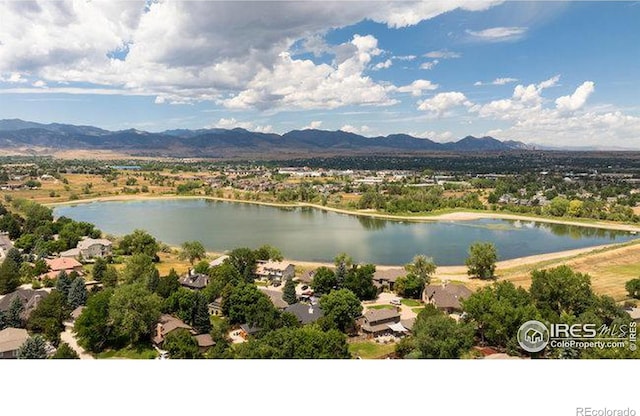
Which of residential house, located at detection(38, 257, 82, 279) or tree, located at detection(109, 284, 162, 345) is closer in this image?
tree, located at detection(109, 284, 162, 345)

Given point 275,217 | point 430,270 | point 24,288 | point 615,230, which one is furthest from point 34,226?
point 615,230

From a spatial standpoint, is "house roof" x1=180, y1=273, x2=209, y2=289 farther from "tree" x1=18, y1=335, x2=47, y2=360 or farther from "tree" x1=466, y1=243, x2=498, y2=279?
"tree" x1=466, y1=243, x2=498, y2=279

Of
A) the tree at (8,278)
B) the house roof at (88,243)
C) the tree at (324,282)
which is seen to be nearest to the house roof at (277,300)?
the tree at (324,282)

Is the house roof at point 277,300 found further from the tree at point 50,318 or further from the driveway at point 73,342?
the tree at point 50,318

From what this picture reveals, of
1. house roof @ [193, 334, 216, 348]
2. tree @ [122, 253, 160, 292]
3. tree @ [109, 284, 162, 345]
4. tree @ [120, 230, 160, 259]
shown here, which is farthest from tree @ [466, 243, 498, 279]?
tree @ [120, 230, 160, 259]

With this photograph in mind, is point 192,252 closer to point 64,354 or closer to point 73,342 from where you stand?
point 73,342

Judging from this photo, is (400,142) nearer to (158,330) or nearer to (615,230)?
(615,230)

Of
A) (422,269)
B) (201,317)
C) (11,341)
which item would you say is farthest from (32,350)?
(422,269)
